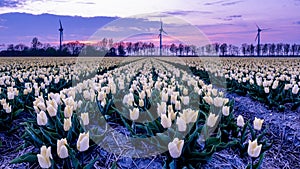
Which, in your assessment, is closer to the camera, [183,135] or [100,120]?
[183,135]

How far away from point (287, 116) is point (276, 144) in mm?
1444

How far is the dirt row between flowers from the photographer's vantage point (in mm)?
3713

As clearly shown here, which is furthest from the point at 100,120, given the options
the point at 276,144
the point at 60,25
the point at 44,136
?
the point at 60,25

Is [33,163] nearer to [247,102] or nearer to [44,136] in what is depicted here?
[44,136]

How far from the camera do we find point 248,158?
14.4 feet

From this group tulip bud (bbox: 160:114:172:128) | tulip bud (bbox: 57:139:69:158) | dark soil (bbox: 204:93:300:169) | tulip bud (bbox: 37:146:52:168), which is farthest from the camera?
dark soil (bbox: 204:93:300:169)

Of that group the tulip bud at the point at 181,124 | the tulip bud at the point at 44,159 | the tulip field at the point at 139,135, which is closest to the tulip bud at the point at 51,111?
the tulip field at the point at 139,135

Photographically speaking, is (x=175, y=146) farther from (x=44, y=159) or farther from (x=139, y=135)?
(x=139, y=135)

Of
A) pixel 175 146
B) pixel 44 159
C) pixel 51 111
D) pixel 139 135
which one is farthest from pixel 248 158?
pixel 44 159

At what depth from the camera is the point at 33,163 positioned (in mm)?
3693

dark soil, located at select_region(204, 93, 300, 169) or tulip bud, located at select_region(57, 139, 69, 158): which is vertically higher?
tulip bud, located at select_region(57, 139, 69, 158)

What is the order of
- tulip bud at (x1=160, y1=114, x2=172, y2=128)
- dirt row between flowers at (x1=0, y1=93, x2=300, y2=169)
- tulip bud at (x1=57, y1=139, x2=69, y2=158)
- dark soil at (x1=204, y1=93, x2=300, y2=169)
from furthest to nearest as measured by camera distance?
dark soil at (x1=204, y1=93, x2=300, y2=169), dirt row between flowers at (x1=0, y1=93, x2=300, y2=169), tulip bud at (x1=160, y1=114, x2=172, y2=128), tulip bud at (x1=57, y1=139, x2=69, y2=158)

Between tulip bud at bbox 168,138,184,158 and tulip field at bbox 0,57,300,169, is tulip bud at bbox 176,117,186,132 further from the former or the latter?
tulip bud at bbox 168,138,184,158

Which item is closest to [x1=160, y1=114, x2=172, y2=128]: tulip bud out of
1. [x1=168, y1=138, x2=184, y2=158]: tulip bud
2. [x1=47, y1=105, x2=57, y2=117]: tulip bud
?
[x1=168, y1=138, x2=184, y2=158]: tulip bud
